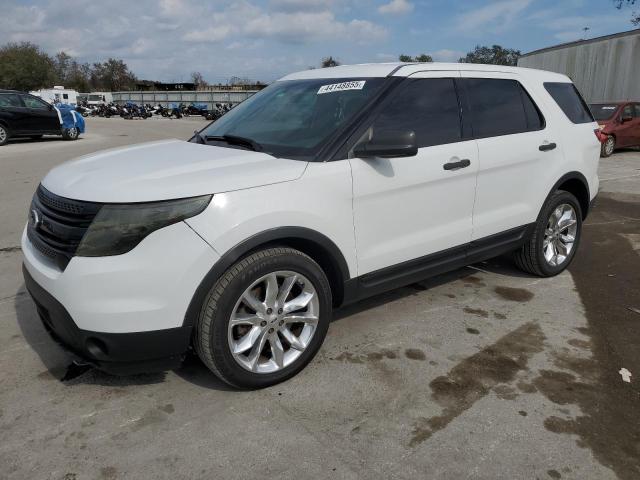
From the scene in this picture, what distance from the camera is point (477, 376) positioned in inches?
123

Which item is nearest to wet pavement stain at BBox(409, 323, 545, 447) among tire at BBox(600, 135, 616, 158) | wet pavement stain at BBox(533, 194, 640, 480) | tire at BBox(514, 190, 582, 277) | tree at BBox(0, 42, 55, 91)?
wet pavement stain at BBox(533, 194, 640, 480)

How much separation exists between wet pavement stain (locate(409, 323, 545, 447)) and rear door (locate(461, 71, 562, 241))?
0.84m

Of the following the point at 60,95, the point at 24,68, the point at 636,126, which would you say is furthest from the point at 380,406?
the point at 24,68

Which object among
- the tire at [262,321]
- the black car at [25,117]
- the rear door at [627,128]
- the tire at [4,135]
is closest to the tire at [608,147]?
the rear door at [627,128]

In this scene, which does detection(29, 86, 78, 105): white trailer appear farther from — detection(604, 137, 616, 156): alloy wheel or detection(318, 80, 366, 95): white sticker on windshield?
detection(318, 80, 366, 95): white sticker on windshield

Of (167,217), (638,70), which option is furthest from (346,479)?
(638,70)

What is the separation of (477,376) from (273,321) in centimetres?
128

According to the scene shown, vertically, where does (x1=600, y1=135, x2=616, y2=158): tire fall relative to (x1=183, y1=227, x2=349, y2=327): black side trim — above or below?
below

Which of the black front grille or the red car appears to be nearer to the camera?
the black front grille

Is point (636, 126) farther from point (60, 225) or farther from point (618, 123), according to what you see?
point (60, 225)

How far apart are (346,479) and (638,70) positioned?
2196 cm

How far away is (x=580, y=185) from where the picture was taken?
485 cm

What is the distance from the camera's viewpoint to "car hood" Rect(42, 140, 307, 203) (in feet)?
8.41

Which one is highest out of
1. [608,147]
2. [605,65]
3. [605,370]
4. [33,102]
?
[605,65]
